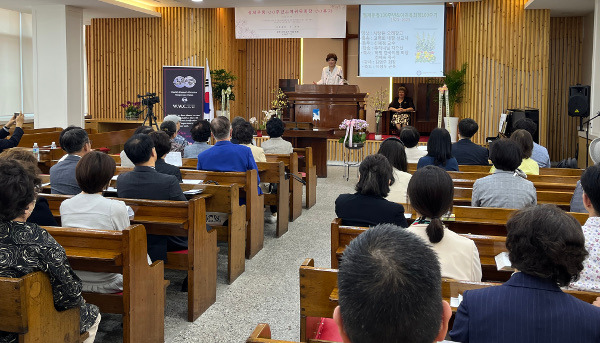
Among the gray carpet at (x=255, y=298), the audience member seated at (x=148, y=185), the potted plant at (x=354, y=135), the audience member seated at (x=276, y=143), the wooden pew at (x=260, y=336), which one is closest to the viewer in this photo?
the wooden pew at (x=260, y=336)

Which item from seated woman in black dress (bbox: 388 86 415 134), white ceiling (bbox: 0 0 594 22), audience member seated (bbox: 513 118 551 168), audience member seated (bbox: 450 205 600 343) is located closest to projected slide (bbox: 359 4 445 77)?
white ceiling (bbox: 0 0 594 22)

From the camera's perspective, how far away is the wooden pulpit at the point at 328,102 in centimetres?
1181

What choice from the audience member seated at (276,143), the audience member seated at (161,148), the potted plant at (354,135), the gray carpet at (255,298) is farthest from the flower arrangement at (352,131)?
the audience member seated at (161,148)

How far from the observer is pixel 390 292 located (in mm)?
1050

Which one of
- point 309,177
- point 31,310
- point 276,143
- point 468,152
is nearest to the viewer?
point 31,310

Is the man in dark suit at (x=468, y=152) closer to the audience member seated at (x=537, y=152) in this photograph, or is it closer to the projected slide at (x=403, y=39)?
the audience member seated at (x=537, y=152)

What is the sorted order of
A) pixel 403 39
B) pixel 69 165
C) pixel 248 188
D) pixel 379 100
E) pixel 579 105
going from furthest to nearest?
pixel 379 100
pixel 403 39
pixel 579 105
pixel 248 188
pixel 69 165

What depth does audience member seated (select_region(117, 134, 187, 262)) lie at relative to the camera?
4.23 meters

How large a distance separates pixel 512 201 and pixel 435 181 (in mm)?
1533

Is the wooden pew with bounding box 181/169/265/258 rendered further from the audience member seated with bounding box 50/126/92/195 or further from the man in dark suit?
the man in dark suit

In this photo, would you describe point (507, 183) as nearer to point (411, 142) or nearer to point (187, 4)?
point (411, 142)

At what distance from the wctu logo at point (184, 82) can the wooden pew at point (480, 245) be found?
8860 millimetres

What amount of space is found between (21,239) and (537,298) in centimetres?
195

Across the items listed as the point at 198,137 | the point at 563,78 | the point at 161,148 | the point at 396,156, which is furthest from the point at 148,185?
the point at 563,78
